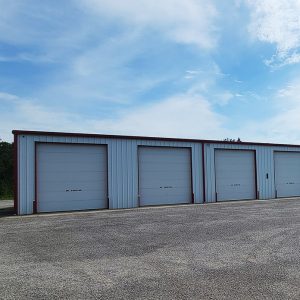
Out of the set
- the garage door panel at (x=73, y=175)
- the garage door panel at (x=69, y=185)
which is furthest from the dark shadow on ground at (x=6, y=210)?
the garage door panel at (x=73, y=175)

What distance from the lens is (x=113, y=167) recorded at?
749 inches

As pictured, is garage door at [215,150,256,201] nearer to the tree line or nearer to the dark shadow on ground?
the dark shadow on ground

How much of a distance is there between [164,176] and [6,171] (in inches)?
921

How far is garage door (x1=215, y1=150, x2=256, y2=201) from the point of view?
2284 centimetres

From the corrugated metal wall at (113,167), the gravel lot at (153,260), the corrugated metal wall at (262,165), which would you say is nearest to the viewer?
the gravel lot at (153,260)

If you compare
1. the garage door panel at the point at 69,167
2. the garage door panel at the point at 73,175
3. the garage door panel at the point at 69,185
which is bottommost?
the garage door panel at the point at 69,185

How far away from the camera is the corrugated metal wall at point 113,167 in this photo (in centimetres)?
1678

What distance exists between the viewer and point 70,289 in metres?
5.62

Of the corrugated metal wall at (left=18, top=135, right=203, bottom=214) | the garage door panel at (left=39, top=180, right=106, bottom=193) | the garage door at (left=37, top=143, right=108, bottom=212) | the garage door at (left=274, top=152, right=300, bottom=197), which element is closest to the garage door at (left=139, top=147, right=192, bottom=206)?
the corrugated metal wall at (left=18, top=135, right=203, bottom=214)

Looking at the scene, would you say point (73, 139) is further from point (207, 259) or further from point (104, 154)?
point (207, 259)

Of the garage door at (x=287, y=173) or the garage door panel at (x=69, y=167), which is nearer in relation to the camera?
the garage door panel at (x=69, y=167)

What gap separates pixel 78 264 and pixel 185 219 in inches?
275

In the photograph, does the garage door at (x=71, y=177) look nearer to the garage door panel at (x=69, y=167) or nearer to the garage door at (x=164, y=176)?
the garage door panel at (x=69, y=167)

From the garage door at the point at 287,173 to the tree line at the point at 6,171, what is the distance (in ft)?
69.9
